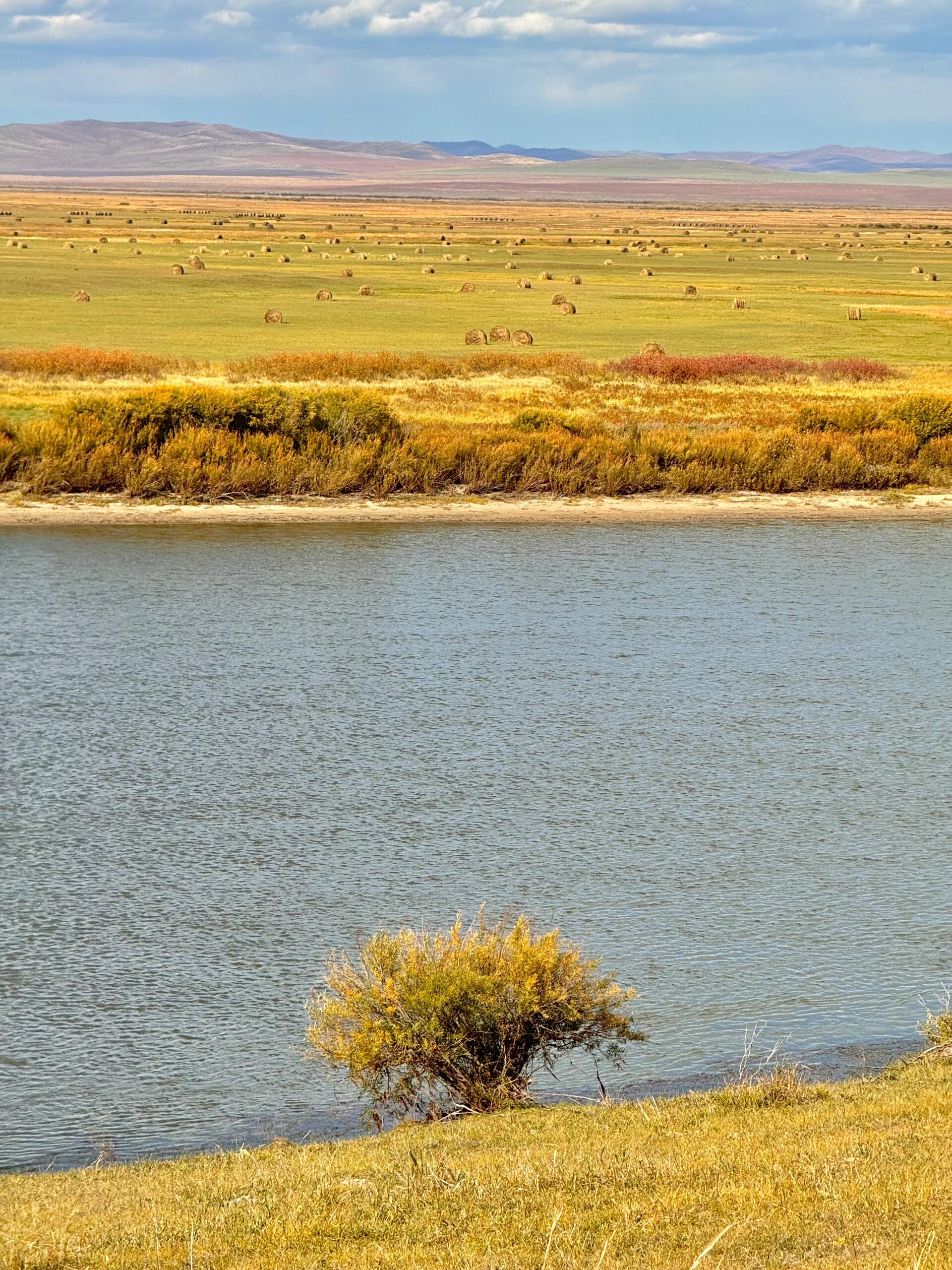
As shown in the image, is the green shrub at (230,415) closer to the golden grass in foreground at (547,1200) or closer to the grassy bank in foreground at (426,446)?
the grassy bank in foreground at (426,446)

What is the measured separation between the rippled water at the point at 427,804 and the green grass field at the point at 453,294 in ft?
88.3

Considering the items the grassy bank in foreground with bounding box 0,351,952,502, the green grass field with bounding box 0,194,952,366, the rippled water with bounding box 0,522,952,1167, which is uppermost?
the green grass field with bounding box 0,194,952,366

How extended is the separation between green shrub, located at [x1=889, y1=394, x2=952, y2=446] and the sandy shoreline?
2647 mm

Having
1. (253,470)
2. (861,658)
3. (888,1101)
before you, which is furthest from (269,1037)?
(253,470)

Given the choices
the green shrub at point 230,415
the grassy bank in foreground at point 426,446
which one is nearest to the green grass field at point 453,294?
the grassy bank in foreground at point 426,446

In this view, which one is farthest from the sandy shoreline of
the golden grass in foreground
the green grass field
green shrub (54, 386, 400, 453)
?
the golden grass in foreground

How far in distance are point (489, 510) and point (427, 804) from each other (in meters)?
16.6

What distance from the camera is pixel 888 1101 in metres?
7.41

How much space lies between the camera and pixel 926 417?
34062 millimetres

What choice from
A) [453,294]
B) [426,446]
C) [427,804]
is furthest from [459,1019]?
[453,294]

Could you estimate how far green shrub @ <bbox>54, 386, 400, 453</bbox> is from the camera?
3011 cm

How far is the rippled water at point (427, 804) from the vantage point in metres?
9.23

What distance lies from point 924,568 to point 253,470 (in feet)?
40.6

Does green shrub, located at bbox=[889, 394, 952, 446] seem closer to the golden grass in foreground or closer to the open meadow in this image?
the open meadow
